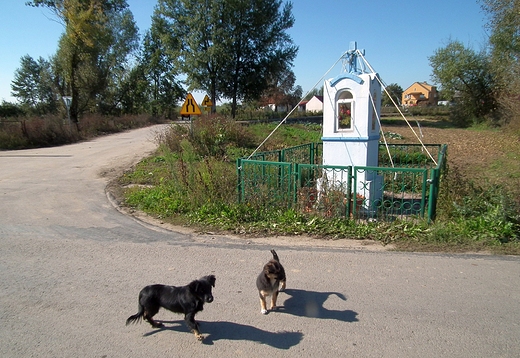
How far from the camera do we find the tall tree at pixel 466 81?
4572 cm

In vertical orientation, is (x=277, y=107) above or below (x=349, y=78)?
above

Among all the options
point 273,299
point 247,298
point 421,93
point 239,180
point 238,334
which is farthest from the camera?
point 421,93

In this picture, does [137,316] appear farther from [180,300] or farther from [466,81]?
[466,81]

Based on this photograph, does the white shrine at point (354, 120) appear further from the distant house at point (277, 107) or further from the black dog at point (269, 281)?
the distant house at point (277, 107)

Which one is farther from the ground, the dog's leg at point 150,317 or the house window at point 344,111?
the house window at point 344,111

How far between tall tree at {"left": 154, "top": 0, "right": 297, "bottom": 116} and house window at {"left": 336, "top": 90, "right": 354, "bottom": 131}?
108 ft

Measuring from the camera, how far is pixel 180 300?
3238 millimetres

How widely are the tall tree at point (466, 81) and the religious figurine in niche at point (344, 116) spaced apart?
1773 inches

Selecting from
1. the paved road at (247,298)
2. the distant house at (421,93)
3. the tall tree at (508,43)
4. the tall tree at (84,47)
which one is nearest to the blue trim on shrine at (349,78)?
the paved road at (247,298)

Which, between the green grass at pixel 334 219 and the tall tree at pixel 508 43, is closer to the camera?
the green grass at pixel 334 219

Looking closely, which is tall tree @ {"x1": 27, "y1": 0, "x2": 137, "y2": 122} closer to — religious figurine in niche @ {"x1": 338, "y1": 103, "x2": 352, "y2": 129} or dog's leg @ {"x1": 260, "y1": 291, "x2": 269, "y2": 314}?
religious figurine in niche @ {"x1": 338, "y1": 103, "x2": 352, "y2": 129}

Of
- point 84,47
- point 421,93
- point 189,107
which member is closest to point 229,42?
point 84,47

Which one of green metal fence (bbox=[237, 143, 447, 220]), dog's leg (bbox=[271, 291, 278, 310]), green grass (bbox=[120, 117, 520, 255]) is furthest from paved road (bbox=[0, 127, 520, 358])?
green metal fence (bbox=[237, 143, 447, 220])

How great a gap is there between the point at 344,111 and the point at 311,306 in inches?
245
